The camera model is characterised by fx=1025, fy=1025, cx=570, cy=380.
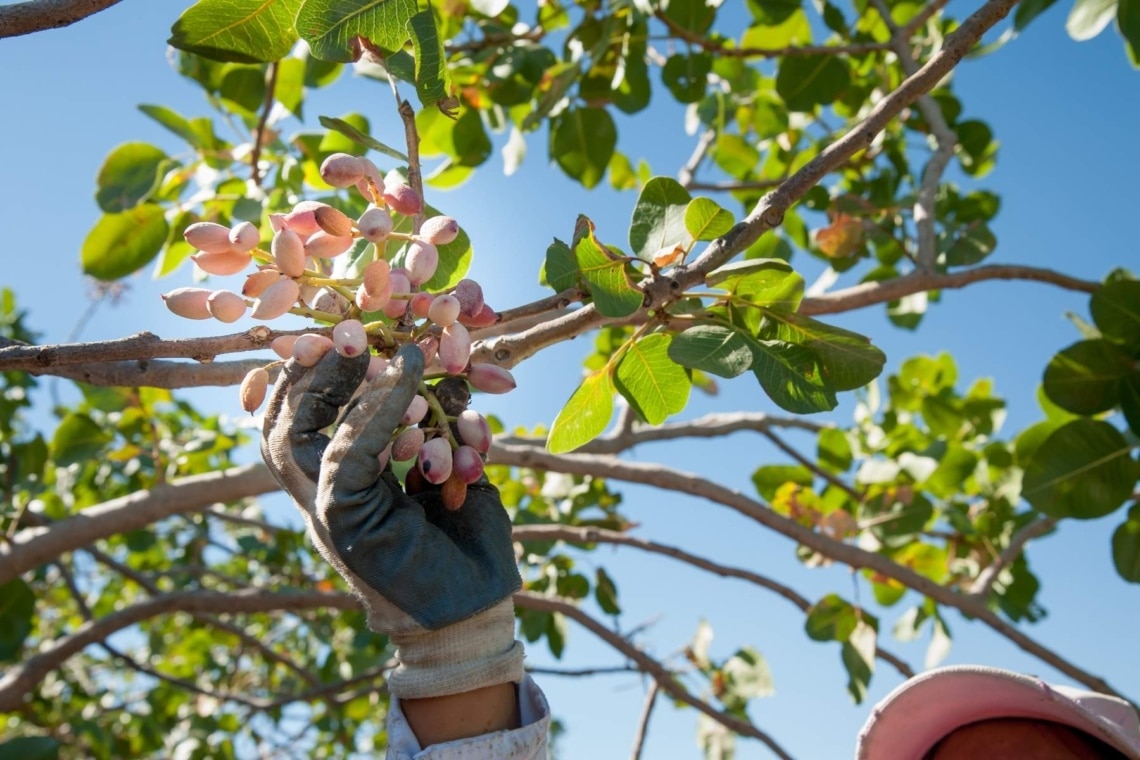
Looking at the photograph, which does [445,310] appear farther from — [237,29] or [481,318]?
[237,29]

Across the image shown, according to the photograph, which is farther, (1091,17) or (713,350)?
(1091,17)

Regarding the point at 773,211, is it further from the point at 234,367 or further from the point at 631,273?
the point at 234,367

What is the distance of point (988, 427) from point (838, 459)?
1.59 feet

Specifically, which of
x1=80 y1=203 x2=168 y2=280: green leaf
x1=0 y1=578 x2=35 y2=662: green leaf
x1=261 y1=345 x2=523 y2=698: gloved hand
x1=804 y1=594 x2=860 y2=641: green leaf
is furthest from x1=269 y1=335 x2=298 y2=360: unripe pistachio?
x1=0 y1=578 x2=35 y2=662: green leaf

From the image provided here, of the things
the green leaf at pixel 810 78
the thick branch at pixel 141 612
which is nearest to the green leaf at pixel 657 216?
the green leaf at pixel 810 78

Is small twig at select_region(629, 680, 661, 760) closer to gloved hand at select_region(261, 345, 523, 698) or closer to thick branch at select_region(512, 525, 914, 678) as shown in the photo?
thick branch at select_region(512, 525, 914, 678)

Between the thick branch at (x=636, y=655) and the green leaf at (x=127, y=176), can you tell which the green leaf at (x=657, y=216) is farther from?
the thick branch at (x=636, y=655)

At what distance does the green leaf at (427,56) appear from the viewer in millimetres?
1048

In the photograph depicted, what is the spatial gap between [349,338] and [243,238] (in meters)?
0.17

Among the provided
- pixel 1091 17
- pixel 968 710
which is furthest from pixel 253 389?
pixel 1091 17

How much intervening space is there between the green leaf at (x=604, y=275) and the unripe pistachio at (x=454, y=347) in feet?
0.72

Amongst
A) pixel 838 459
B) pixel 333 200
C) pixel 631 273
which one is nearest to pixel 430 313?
pixel 631 273

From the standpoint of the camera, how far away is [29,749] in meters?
2.21

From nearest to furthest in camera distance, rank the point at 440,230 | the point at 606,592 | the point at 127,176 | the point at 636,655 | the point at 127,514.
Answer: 1. the point at 440,230
2. the point at 127,176
3. the point at 127,514
4. the point at 636,655
5. the point at 606,592
